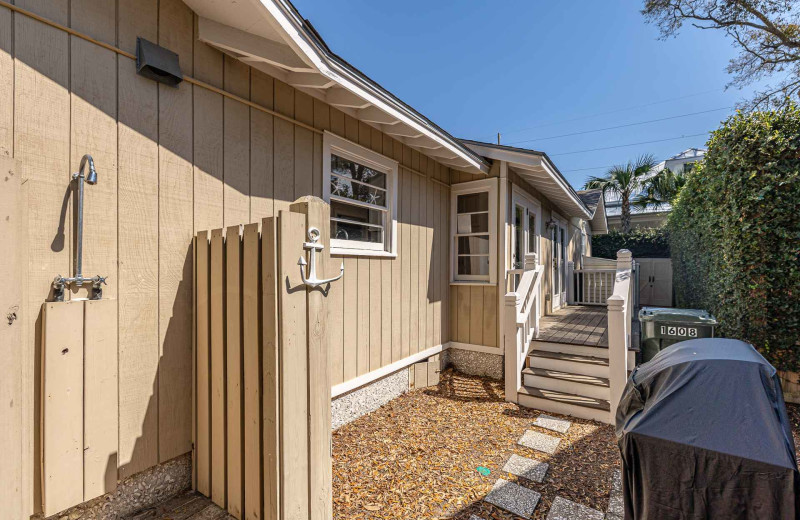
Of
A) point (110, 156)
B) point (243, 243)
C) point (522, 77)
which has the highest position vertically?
point (522, 77)

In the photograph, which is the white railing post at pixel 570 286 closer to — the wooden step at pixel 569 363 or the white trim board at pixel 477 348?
the wooden step at pixel 569 363

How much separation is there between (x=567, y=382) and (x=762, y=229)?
8.58 ft

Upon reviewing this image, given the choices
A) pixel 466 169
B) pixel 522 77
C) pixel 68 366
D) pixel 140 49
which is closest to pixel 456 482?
pixel 68 366

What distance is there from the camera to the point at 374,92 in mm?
3137

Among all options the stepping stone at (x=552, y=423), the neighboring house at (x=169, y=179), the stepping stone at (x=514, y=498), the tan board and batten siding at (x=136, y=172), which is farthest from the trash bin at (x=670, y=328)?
the tan board and batten siding at (x=136, y=172)

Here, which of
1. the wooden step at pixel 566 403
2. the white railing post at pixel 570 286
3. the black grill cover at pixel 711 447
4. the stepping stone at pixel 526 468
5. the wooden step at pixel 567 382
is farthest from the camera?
the white railing post at pixel 570 286

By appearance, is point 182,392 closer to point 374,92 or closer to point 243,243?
point 243,243

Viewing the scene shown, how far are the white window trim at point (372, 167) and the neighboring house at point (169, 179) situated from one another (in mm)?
17

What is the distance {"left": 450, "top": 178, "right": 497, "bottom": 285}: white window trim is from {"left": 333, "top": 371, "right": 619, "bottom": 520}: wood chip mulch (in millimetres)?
1761

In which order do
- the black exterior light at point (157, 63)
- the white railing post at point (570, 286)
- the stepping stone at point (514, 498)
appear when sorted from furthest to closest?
the white railing post at point (570, 286) < the stepping stone at point (514, 498) < the black exterior light at point (157, 63)

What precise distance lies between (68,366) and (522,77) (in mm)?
17698

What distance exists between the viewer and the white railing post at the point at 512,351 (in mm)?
4156

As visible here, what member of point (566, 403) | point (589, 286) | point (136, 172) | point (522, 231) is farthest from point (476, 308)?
point (589, 286)

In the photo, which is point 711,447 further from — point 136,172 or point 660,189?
point 660,189
